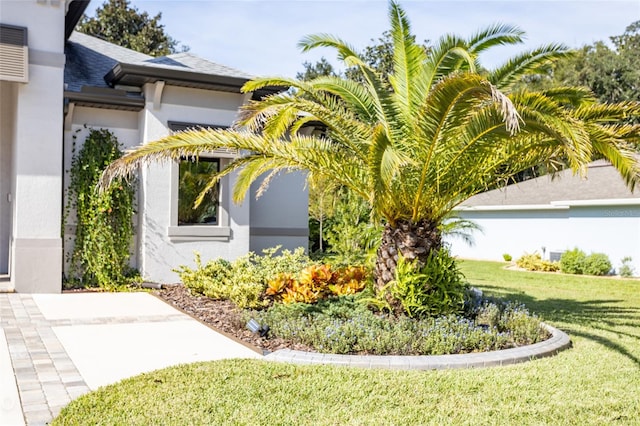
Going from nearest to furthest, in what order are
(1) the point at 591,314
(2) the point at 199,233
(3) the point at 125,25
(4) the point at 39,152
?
(1) the point at 591,314, (4) the point at 39,152, (2) the point at 199,233, (3) the point at 125,25

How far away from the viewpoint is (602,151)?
22.8 ft

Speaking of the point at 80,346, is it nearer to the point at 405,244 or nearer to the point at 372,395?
the point at 372,395

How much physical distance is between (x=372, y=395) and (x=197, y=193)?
9085 mm

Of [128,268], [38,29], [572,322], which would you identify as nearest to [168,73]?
[38,29]

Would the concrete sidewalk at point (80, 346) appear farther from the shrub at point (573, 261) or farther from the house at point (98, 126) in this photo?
the shrub at point (573, 261)

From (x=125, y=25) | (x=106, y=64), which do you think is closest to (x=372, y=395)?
(x=106, y=64)

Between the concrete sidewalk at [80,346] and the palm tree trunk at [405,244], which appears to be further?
the palm tree trunk at [405,244]

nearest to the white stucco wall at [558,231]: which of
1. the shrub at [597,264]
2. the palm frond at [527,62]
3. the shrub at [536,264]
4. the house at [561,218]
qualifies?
the house at [561,218]

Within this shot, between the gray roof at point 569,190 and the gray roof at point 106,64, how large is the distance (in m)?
12.0

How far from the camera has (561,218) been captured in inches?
985

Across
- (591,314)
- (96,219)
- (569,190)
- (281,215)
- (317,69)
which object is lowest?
(591,314)

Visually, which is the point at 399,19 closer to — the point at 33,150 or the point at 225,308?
the point at 225,308

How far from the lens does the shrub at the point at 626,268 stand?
20719 mm

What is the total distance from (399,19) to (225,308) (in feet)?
18.0
